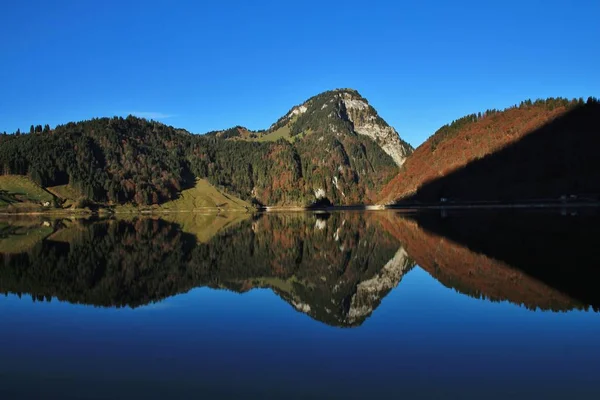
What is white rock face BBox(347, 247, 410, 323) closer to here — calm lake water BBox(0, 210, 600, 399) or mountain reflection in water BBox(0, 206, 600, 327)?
mountain reflection in water BBox(0, 206, 600, 327)

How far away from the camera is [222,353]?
16.0 metres

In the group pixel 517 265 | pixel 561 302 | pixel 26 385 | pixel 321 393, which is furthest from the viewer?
pixel 517 265

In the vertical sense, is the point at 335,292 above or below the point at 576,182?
below

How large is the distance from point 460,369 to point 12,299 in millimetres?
23008

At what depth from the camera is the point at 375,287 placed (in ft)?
94.9

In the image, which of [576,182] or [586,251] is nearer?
[586,251]

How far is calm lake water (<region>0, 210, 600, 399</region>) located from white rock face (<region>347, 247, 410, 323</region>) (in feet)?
0.61

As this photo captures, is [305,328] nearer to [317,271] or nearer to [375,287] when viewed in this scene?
[375,287]

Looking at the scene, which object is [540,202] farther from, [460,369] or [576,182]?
[460,369]

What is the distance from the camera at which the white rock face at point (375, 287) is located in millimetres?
23125

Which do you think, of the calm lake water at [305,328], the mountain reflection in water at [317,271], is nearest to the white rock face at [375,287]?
the mountain reflection in water at [317,271]

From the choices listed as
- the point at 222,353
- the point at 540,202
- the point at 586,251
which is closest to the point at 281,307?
the point at 222,353

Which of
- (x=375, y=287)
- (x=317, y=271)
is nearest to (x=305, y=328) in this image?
(x=375, y=287)

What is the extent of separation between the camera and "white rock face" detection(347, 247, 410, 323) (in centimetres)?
2312
